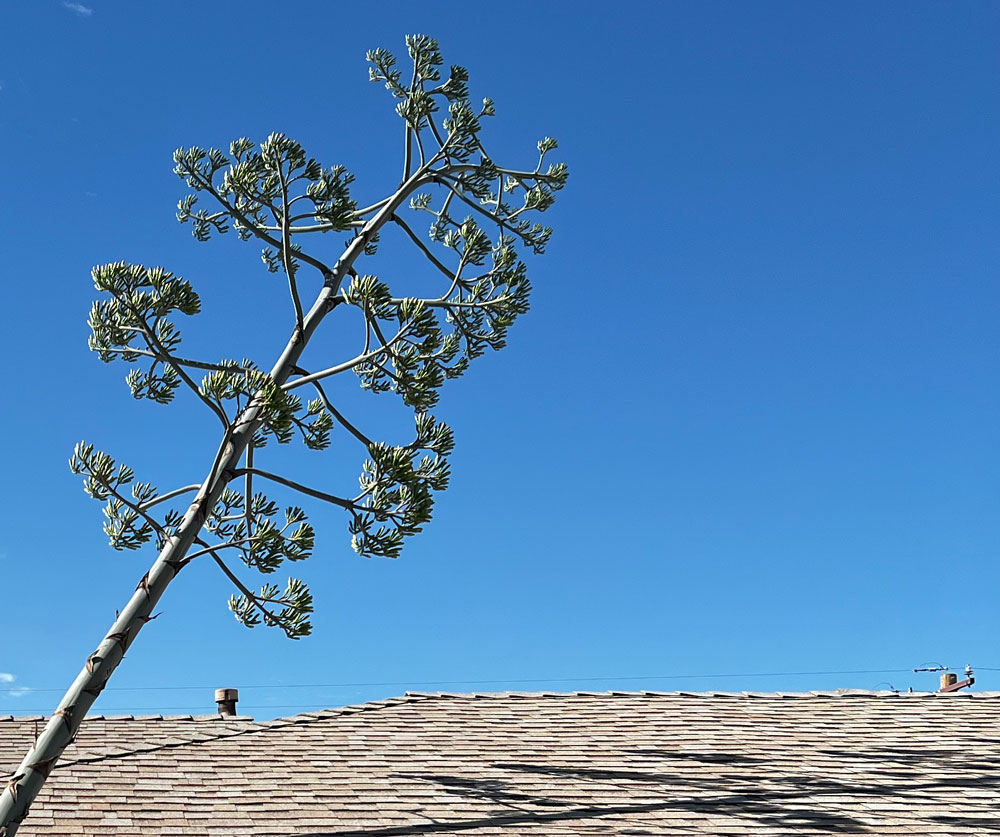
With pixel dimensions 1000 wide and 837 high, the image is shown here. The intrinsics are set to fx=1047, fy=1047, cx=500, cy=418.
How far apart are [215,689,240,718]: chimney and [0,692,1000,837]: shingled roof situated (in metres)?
0.44

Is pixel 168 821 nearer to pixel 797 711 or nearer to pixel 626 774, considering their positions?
pixel 626 774

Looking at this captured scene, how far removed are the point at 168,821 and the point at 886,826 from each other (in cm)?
589

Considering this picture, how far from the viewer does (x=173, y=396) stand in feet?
28.5

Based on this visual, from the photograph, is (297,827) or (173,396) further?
(173,396)

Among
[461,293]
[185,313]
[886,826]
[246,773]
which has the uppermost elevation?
[461,293]

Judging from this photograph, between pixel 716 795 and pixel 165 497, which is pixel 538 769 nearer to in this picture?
pixel 716 795

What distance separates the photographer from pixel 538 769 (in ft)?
32.4

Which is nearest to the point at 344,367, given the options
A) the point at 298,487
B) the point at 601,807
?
the point at 298,487

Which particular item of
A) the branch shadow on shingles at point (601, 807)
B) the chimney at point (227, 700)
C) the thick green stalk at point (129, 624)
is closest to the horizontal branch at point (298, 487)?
the thick green stalk at point (129, 624)

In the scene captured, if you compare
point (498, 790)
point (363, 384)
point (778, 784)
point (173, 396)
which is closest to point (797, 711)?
point (778, 784)

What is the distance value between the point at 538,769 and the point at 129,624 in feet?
14.5

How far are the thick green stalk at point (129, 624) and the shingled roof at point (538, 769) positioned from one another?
1111mm

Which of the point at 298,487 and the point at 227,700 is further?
the point at 227,700

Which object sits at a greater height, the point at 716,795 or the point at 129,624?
the point at 716,795
